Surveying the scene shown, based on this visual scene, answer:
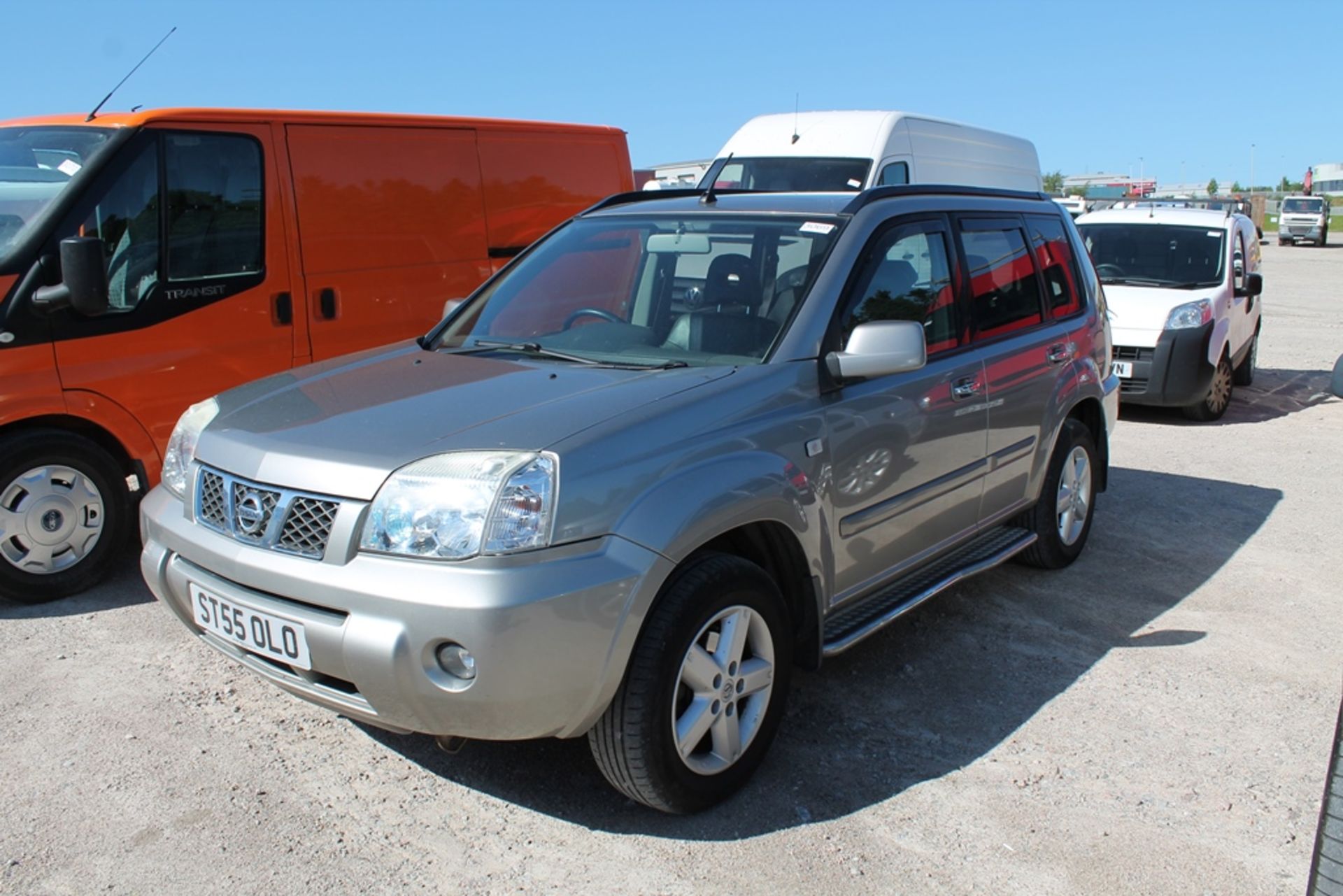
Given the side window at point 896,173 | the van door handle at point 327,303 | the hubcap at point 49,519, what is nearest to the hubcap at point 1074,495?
the van door handle at point 327,303

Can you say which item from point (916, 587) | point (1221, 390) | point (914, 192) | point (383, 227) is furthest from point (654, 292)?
point (1221, 390)

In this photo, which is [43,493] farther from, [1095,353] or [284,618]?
[1095,353]

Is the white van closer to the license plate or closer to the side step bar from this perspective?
the side step bar

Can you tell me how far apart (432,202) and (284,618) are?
372 cm

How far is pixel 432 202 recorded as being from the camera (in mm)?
6160

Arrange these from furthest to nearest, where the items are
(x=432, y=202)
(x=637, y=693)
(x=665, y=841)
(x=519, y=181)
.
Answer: (x=519, y=181) < (x=432, y=202) < (x=665, y=841) < (x=637, y=693)

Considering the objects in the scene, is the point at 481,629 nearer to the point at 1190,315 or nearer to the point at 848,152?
the point at 1190,315

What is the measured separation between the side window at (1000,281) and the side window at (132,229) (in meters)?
3.58

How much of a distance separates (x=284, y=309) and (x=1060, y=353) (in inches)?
146

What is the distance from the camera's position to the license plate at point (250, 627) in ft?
9.53

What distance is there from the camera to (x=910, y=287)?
13.5 feet

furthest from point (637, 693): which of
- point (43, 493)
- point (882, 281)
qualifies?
point (43, 493)

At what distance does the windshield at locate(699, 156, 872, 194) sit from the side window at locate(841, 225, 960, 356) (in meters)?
5.97

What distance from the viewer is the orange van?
4.75 metres
